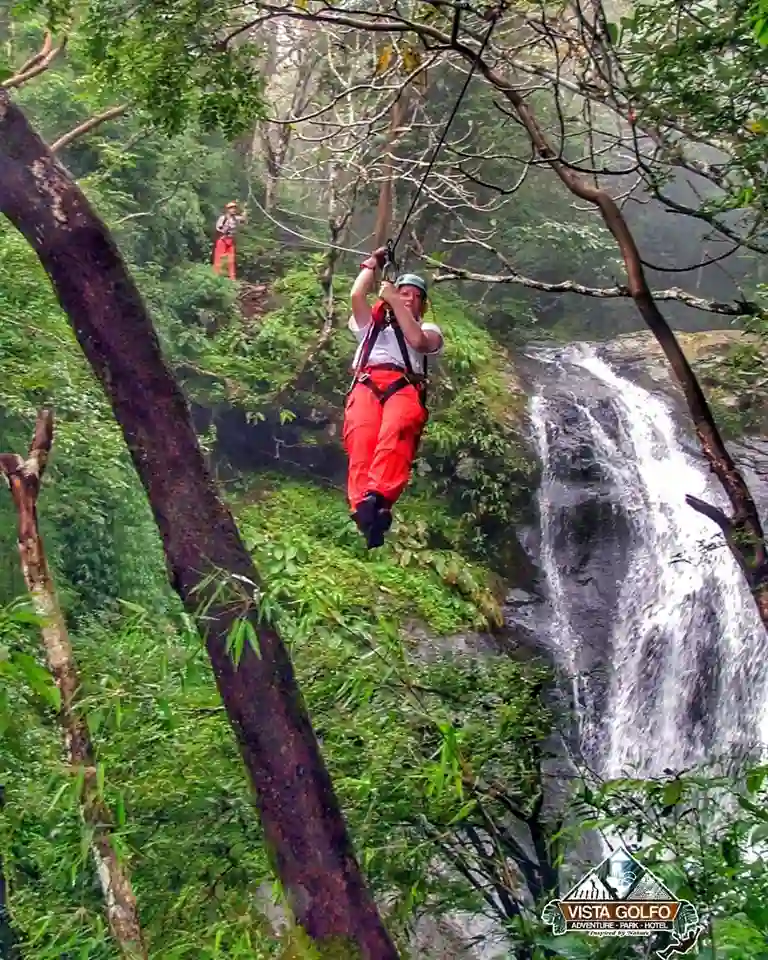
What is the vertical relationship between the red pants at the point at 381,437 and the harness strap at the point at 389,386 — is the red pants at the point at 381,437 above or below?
below

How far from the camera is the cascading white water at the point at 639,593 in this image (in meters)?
8.61

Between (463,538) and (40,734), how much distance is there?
6225 millimetres

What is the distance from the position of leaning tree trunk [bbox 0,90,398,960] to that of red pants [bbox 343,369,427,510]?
2.00 feet

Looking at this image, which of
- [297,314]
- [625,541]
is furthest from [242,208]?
[625,541]

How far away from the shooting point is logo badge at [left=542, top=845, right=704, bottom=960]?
2.20m

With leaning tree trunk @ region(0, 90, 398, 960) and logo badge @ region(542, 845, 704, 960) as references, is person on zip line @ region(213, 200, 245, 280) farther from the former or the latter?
logo badge @ region(542, 845, 704, 960)

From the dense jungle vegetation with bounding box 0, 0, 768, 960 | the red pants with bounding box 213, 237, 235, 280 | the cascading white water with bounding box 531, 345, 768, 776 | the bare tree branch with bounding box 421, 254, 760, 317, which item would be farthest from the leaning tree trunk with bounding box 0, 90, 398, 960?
the red pants with bounding box 213, 237, 235, 280

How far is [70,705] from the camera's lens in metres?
3.43

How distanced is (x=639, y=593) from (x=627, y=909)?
7.80m

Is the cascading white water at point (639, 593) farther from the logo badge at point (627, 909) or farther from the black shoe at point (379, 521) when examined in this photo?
the logo badge at point (627, 909)

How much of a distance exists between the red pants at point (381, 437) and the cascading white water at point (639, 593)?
16.6 feet

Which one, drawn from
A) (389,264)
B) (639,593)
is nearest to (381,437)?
(389,264)

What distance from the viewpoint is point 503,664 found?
4.65 metres

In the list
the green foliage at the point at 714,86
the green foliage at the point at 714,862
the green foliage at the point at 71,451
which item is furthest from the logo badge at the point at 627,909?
the green foliage at the point at 71,451
